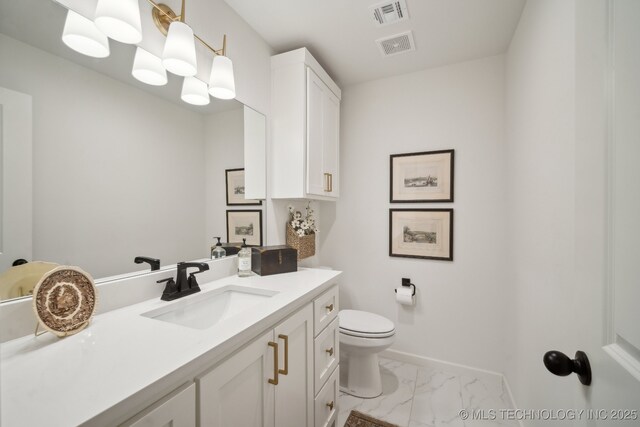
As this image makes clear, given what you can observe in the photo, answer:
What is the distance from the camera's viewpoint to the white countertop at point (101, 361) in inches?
19.6

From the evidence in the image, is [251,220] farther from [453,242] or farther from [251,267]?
[453,242]

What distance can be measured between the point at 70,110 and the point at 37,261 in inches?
20.6

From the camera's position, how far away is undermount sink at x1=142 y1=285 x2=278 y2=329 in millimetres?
1093

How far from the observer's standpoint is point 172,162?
127 centimetres

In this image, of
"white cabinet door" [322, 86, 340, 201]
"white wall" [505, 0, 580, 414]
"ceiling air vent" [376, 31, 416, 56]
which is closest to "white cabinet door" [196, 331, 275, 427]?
"white wall" [505, 0, 580, 414]

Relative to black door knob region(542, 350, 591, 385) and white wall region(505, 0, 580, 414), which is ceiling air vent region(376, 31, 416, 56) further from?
black door knob region(542, 350, 591, 385)

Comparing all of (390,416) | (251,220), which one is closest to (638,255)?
(251,220)

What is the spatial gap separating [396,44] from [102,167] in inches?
77.4

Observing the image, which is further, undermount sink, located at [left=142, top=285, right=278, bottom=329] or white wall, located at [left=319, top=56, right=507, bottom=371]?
white wall, located at [left=319, top=56, right=507, bottom=371]

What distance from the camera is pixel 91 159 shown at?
3.18ft

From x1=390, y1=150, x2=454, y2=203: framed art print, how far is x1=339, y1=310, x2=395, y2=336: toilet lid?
101 cm

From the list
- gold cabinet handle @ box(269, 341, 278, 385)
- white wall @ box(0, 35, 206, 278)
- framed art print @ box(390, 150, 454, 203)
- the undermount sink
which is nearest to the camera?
white wall @ box(0, 35, 206, 278)

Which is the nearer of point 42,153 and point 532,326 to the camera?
point 42,153

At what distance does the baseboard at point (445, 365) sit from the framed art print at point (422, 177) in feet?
4.43
